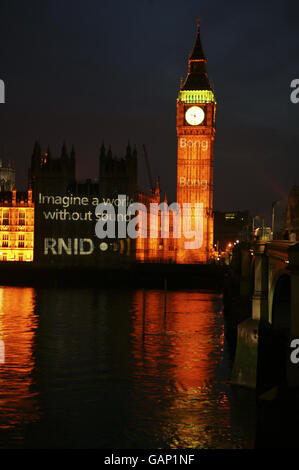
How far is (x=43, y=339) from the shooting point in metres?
44.3

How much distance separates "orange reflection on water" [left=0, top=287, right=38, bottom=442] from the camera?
25781 mm

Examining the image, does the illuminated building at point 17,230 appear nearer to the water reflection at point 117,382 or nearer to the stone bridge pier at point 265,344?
the water reflection at point 117,382

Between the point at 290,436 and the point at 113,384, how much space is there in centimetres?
1077

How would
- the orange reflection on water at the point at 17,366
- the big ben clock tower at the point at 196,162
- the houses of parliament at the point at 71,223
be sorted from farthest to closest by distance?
the big ben clock tower at the point at 196,162 < the houses of parliament at the point at 71,223 < the orange reflection on water at the point at 17,366

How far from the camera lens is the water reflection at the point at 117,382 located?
2381 centimetres

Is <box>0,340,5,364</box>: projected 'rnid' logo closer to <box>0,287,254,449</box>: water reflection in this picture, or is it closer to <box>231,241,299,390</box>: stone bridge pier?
<box>0,287,254,449</box>: water reflection

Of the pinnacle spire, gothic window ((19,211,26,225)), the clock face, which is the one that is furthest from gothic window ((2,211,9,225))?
the pinnacle spire

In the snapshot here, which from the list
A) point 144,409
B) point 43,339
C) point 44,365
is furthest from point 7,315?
point 144,409

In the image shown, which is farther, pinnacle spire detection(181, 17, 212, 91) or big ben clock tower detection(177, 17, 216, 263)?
pinnacle spire detection(181, 17, 212, 91)

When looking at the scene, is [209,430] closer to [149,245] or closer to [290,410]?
[290,410]

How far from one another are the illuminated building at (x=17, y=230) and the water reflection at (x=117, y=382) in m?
52.6

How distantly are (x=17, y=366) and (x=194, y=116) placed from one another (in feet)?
320

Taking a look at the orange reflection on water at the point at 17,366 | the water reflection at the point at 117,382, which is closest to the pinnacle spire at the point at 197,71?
the orange reflection on water at the point at 17,366

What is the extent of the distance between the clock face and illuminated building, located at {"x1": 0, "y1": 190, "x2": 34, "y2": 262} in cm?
3353
